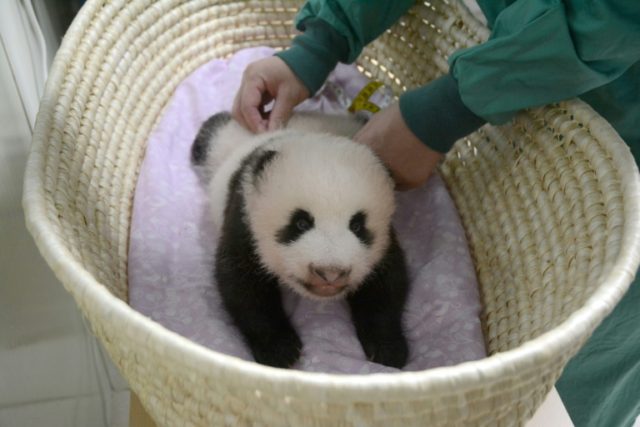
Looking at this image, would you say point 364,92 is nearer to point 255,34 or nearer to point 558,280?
point 255,34

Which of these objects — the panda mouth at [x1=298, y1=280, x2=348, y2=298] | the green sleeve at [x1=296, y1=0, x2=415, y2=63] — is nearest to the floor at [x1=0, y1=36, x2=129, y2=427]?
the panda mouth at [x1=298, y1=280, x2=348, y2=298]

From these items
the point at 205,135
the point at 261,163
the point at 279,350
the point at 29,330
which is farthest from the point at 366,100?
the point at 29,330

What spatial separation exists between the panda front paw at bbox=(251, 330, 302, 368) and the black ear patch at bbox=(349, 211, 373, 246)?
200 mm

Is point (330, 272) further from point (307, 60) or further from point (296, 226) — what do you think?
point (307, 60)

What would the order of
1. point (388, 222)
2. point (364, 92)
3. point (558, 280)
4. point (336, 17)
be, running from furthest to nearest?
1. point (364, 92)
2. point (336, 17)
3. point (388, 222)
4. point (558, 280)

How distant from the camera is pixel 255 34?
1500mm

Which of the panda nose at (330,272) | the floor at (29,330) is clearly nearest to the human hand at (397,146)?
the panda nose at (330,272)

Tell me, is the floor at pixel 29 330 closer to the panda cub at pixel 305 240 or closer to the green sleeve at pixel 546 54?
the panda cub at pixel 305 240

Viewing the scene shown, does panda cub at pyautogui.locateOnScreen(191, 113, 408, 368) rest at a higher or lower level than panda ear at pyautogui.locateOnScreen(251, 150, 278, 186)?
lower

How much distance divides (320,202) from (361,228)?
0.08 meters

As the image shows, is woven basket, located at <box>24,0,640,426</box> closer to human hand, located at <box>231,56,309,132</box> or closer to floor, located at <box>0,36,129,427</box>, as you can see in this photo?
floor, located at <box>0,36,129,427</box>

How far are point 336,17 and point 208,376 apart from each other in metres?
0.79

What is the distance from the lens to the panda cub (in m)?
0.90

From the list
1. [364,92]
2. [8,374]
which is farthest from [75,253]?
[364,92]
